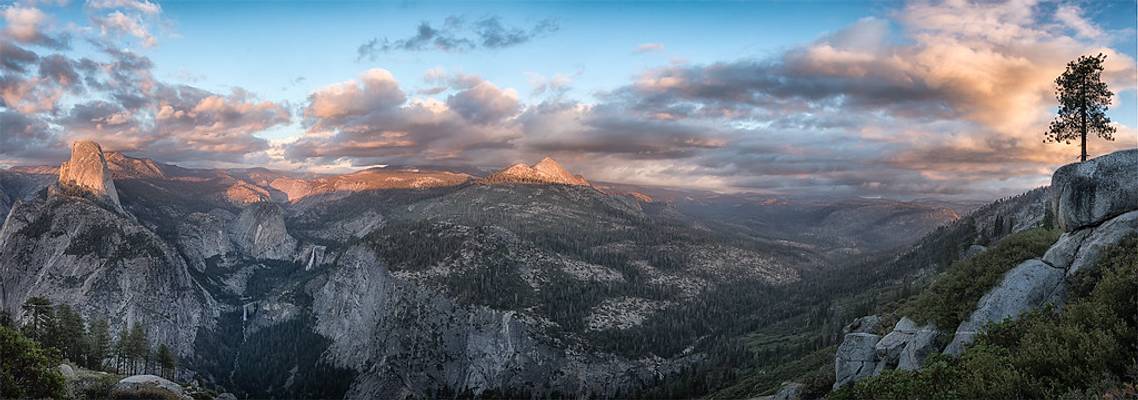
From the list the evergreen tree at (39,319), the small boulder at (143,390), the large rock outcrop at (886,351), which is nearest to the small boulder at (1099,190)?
the large rock outcrop at (886,351)

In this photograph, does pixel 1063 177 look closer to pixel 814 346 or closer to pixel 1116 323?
pixel 1116 323

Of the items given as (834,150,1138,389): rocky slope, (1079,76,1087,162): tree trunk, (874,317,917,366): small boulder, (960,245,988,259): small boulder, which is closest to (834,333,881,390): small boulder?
(874,317,917,366): small boulder

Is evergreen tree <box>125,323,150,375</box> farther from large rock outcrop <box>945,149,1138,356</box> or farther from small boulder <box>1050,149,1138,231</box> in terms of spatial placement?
small boulder <box>1050,149,1138,231</box>

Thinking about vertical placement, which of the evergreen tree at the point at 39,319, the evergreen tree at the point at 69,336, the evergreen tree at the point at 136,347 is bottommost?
the evergreen tree at the point at 136,347

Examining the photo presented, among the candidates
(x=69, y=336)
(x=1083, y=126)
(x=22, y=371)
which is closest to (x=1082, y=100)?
(x=1083, y=126)

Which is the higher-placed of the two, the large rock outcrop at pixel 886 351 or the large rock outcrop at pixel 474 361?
the large rock outcrop at pixel 886 351

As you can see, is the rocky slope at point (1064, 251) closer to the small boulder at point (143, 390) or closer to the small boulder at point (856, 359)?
the small boulder at point (856, 359)
